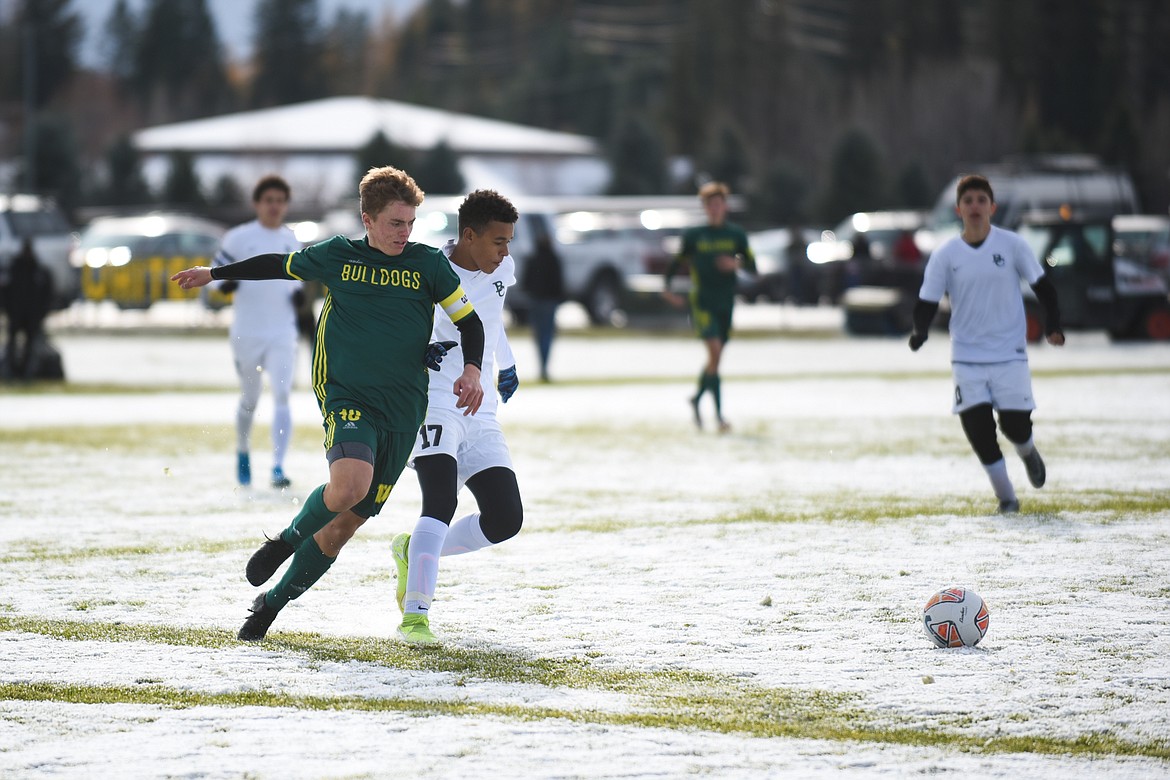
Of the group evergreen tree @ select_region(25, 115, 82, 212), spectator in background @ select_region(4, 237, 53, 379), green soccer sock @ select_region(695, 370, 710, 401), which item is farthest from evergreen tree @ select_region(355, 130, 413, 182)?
green soccer sock @ select_region(695, 370, 710, 401)

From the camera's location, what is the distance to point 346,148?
8100cm

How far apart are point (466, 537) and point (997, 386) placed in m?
4.16

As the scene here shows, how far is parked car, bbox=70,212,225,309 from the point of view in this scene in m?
35.6

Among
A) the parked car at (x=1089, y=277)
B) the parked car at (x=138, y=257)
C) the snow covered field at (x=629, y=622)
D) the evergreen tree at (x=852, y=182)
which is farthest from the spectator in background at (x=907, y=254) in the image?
the evergreen tree at (x=852, y=182)

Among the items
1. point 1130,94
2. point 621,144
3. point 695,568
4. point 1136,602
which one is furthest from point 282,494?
point 1130,94

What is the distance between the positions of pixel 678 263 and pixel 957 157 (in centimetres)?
6379

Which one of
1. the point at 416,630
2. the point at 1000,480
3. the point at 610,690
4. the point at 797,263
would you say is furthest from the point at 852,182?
the point at 610,690

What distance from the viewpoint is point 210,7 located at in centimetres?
13200

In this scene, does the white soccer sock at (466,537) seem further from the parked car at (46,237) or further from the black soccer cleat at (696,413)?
the parked car at (46,237)

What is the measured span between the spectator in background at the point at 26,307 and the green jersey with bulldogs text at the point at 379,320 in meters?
15.6

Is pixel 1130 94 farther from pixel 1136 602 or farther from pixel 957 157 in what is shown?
pixel 1136 602

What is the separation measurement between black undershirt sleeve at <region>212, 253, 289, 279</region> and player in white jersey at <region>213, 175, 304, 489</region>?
461 centimetres

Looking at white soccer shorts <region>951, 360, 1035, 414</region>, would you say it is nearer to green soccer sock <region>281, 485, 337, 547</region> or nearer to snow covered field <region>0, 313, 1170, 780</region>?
snow covered field <region>0, 313, 1170, 780</region>

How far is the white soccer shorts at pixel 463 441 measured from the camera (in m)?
6.93
